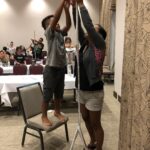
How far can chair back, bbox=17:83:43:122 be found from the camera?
11.2 feet

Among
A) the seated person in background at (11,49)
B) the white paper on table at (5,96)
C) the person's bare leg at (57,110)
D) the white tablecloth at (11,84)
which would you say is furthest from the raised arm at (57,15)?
the seated person in background at (11,49)

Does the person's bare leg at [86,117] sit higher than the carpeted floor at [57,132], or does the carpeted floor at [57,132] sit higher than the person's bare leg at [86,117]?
the person's bare leg at [86,117]

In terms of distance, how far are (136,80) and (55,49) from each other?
109 cm

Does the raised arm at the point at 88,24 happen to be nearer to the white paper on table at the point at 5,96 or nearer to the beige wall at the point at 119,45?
the white paper on table at the point at 5,96

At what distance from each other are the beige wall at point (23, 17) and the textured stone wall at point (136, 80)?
31.1 ft

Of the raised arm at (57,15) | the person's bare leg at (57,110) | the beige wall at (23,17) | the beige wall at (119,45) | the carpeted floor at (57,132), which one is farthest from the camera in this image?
the beige wall at (23,17)

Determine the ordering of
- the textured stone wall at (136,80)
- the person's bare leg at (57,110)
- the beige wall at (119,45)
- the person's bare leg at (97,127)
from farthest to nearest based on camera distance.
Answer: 1. the beige wall at (119,45)
2. the person's bare leg at (57,110)
3. the person's bare leg at (97,127)
4. the textured stone wall at (136,80)

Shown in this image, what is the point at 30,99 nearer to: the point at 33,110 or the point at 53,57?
the point at 33,110

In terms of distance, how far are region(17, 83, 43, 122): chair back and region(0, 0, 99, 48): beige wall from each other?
838 cm

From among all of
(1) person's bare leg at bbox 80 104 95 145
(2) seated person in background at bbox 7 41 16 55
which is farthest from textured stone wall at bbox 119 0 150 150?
(2) seated person in background at bbox 7 41 16 55

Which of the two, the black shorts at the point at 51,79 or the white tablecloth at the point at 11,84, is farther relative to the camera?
the white tablecloth at the point at 11,84

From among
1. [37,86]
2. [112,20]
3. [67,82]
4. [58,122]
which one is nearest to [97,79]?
[58,122]

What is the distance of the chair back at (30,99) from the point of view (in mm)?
3428

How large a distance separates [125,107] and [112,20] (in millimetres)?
7071
